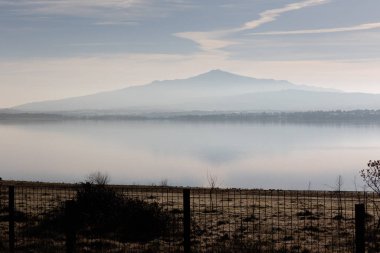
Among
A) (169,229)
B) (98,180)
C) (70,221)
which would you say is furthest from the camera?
(98,180)

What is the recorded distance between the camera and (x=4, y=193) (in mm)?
22766

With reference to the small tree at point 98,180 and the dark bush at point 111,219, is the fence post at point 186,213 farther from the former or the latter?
the small tree at point 98,180

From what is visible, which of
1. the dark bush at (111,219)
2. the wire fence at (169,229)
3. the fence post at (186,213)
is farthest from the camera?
the dark bush at (111,219)

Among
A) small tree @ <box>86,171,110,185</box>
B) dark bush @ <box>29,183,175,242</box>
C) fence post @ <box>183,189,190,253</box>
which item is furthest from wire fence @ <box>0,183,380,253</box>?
small tree @ <box>86,171,110,185</box>

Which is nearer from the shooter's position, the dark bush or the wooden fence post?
the wooden fence post

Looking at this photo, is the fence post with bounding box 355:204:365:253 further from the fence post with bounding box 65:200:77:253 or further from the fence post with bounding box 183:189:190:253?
Answer: the fence post with bounding box 65:200:77:253

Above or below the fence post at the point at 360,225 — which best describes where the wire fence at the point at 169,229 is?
below

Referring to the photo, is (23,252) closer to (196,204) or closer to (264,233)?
(264,233)

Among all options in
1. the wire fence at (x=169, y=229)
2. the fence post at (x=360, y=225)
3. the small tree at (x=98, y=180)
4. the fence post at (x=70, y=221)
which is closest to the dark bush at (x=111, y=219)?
the wire fence at (x=169, y=229)

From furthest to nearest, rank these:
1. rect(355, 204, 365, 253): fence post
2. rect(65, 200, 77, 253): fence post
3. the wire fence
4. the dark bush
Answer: the dark bush < the wire fence < rect(65, 200, 77, 253): fence post < rect(355, 204, 365, 253): fence post

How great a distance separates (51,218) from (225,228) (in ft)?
15.9

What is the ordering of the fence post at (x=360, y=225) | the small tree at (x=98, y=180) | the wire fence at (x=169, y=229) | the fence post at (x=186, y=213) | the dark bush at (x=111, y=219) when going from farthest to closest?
the small tree at (x=98, y=180) < the dark bush at (x=111, y=219) < the wire fence at (x=169, y=229) < the fence post at (x=186, y=213) < the fence post at (x=360, y=225)

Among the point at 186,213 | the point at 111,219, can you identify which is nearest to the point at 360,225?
the point at 186,213

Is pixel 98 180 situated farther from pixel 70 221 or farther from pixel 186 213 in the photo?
pixel 186 213
